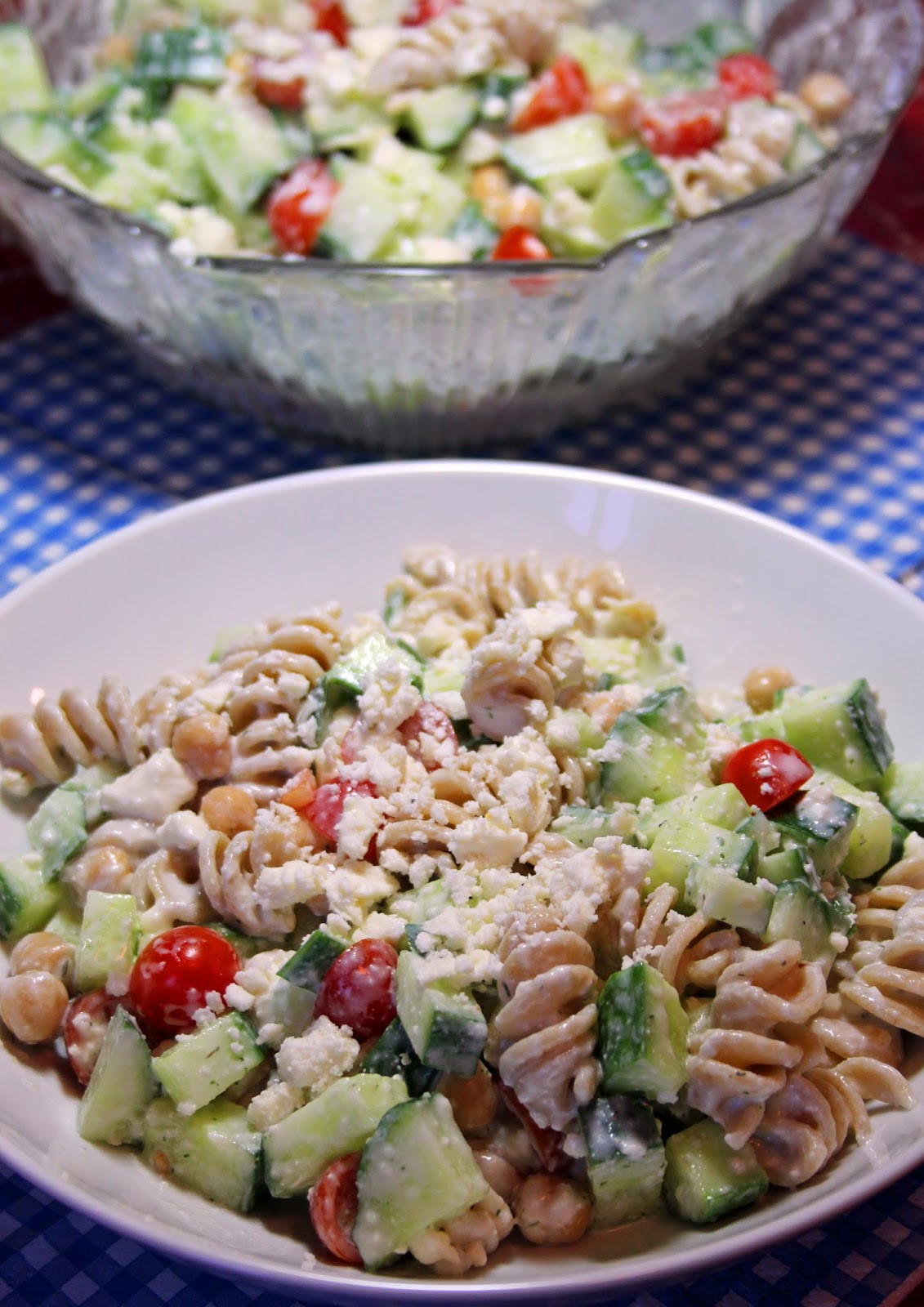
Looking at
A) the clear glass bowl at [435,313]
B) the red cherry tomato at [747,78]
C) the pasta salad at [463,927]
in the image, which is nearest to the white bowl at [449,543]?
the pasta salad at [463,927]

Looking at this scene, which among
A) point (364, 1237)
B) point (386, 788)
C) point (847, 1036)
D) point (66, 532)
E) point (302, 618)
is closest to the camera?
point (364, 1237)

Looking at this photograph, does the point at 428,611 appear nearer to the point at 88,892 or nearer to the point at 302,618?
the point at 302,618

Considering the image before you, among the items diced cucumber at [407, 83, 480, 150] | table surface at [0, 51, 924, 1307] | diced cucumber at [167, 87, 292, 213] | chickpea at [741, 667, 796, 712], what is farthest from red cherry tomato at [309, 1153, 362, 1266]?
diced cucumber at [407, 83, 480, 150]

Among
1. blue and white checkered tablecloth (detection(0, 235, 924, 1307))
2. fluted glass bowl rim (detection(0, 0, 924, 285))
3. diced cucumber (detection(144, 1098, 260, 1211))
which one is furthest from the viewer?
blue and white checkered tablecloth (detection(0, 235, 924, 1307))

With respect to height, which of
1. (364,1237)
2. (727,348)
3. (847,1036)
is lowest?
(727,348)

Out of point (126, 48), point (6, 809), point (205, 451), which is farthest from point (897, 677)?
point (126, 48)

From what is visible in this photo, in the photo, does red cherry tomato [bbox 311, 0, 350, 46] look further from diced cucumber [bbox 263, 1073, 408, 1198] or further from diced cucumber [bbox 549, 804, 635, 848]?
diced cucumber [bbox 263, 1073, 408, 1198]
